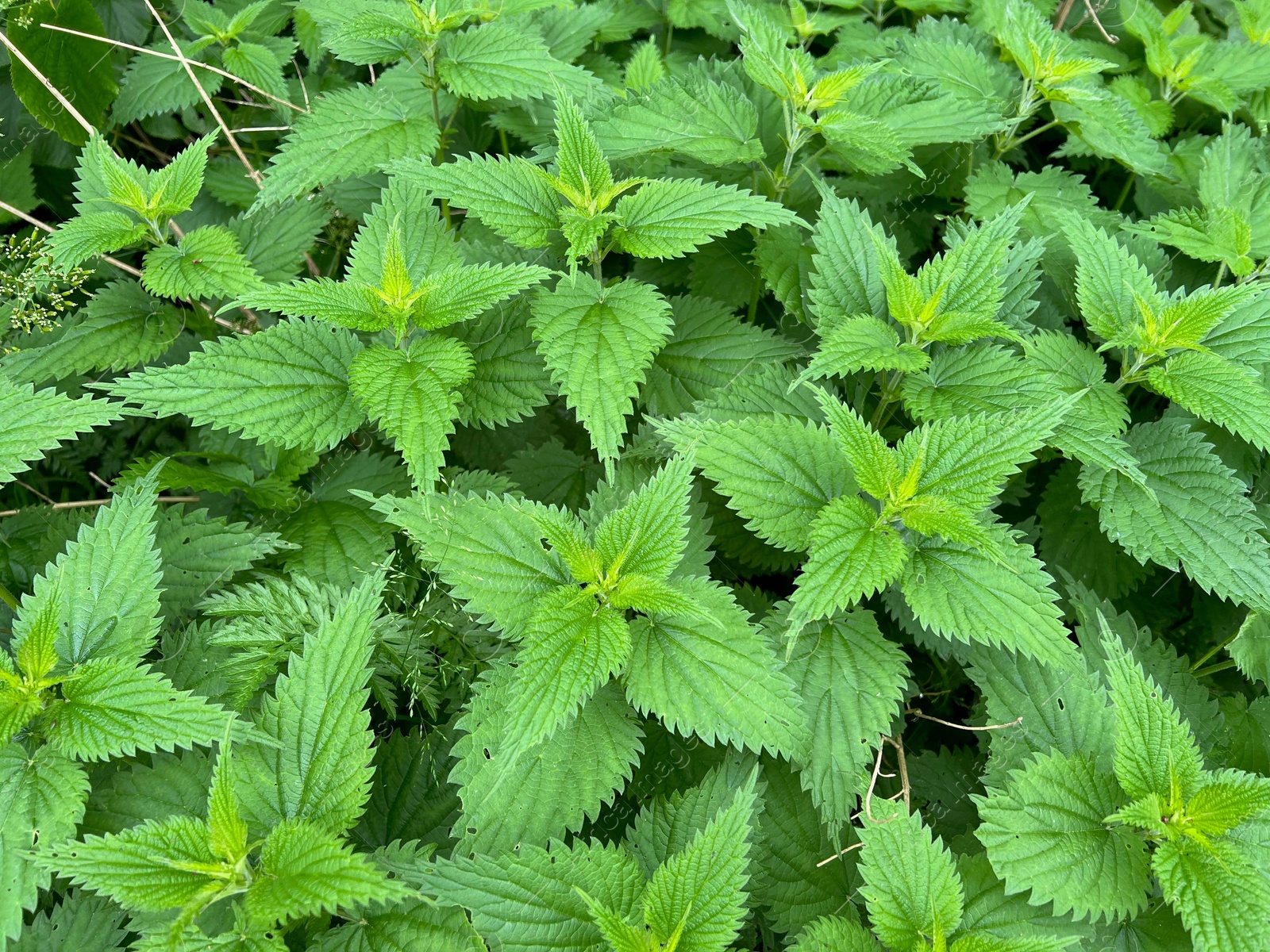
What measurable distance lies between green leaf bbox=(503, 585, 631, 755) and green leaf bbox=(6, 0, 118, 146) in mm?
2728

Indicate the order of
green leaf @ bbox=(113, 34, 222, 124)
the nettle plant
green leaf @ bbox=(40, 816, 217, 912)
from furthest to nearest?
1. green leaf @ bbox=(113, 34, 222, 124)
2. the nettle plant
3. green leaf @ bbox=(40, 816, 217, 912)

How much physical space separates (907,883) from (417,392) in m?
1.58

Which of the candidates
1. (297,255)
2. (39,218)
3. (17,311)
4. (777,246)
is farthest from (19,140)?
(777,246)

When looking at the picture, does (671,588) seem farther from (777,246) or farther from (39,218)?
(39,218)

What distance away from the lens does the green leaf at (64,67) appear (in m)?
3.07

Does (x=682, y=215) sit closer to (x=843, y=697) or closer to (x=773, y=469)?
(x=773, y=469)

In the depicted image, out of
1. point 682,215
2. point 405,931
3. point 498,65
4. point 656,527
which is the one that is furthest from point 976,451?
point 498,65

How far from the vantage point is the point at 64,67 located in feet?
10.3

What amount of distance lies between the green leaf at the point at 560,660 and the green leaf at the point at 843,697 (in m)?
0.48

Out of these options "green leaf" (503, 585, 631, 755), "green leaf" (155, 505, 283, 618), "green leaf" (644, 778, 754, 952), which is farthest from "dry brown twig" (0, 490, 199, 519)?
"green leaf" (644, 778, 754, 952)

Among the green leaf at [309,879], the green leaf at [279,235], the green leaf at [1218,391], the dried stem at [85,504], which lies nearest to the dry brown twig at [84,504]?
the dried stem at [85,504]

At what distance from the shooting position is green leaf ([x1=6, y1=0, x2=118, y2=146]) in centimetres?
307

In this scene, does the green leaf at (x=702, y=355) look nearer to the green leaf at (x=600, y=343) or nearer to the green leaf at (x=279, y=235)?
the green leaf at (x=600, y=343)

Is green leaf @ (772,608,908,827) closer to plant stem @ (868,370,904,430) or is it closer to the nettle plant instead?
the nettle plant
